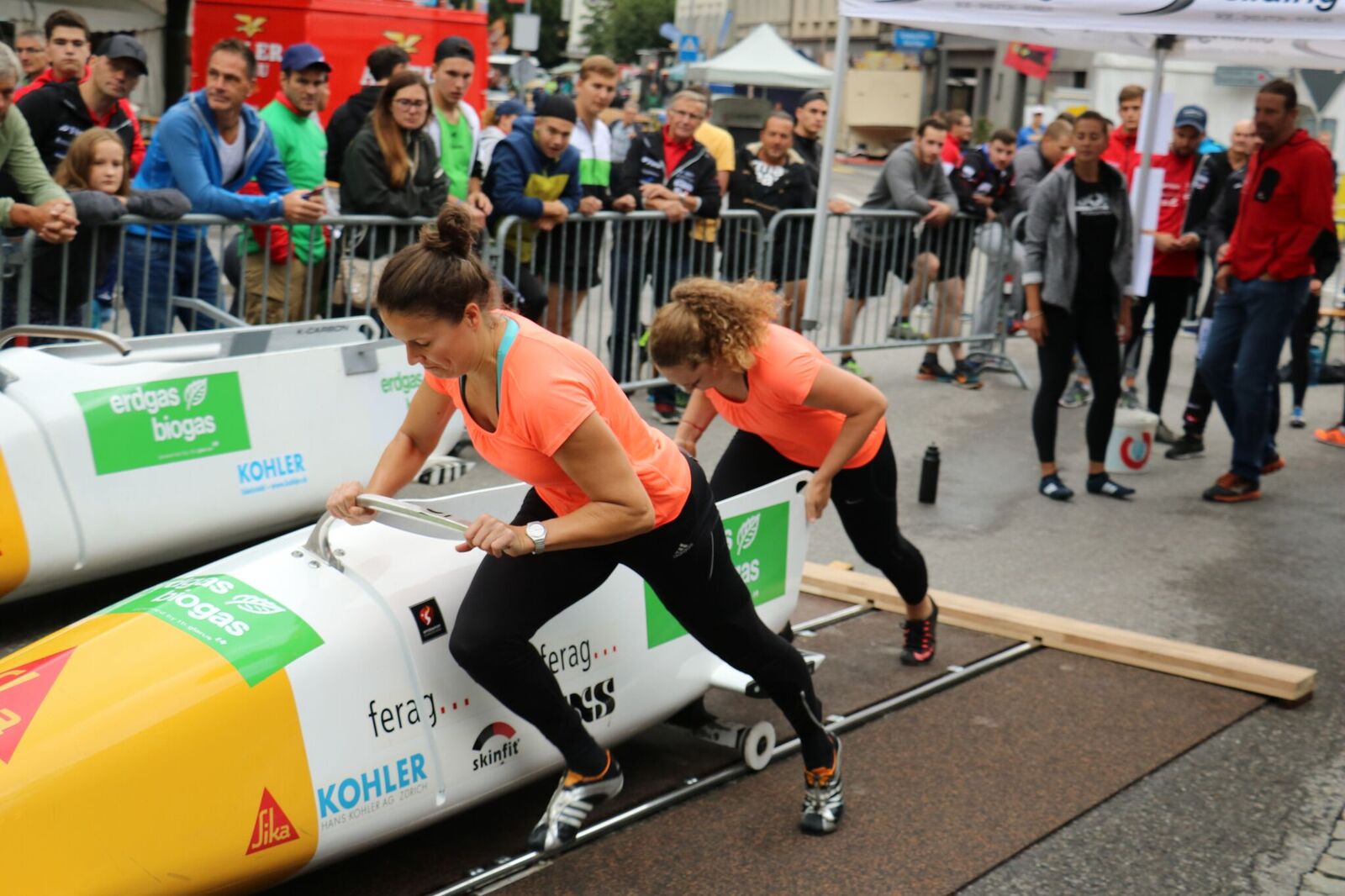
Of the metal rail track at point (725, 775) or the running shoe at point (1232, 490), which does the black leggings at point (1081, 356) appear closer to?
the running shoe at point (1232, 490)

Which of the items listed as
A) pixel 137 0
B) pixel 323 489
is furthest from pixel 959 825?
pixel 137 0

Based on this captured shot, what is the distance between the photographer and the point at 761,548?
478 centimetres

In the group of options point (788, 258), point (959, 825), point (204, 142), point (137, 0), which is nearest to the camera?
point (959, 825)

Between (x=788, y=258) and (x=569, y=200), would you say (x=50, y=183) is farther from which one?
(x=788, y=258)

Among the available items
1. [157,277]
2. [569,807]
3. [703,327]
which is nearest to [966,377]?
[157,277]

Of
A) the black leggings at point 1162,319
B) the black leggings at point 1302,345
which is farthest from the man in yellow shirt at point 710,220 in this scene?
the black leggings at point 1302,345

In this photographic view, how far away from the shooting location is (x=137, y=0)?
18.5 metres

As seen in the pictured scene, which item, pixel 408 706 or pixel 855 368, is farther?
pixel 855 368

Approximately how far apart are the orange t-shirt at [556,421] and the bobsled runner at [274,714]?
0.77ft

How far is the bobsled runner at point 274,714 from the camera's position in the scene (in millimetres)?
3109

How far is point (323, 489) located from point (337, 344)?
0.63 meters

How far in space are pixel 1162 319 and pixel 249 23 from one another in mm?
11792

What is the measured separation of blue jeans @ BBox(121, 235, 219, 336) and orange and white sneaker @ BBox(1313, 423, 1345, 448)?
289 inches

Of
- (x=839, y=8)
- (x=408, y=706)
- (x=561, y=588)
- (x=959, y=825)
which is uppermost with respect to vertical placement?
(x=839, y=8)
